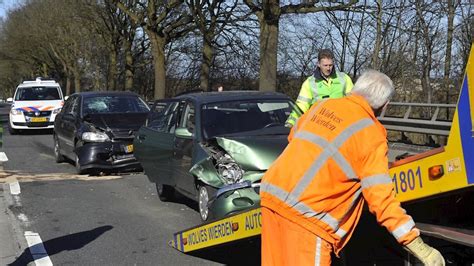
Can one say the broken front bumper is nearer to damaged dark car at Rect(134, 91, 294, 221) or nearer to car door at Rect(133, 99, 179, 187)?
damaged dark car at Rect(134, 91, 294, 221)

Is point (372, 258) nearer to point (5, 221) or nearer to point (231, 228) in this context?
point (231, 228)

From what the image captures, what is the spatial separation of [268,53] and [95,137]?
6.29 meters

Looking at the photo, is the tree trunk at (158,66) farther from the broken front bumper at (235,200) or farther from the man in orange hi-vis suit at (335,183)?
the man in orange hi-vis suit at (335,183)

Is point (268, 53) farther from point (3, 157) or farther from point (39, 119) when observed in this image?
point (39, 119)

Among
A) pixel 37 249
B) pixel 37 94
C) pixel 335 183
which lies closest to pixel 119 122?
pixel 37 249

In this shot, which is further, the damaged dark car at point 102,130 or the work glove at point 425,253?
the damaged dark car at point 102,130

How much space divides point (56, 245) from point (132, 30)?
29.0 metres

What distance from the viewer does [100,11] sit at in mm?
33344

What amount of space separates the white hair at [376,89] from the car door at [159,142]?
503 cm

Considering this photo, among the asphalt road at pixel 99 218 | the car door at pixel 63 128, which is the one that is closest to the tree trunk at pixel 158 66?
the car door at pixel 63 128

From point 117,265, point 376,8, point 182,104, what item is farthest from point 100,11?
point 117,265

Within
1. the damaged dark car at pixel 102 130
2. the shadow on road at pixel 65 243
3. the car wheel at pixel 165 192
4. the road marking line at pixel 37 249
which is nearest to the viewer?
the road marking line at pixel 37 249

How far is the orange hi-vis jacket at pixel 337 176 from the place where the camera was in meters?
2.70

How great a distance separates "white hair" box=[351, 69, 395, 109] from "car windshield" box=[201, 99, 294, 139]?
413 cm
